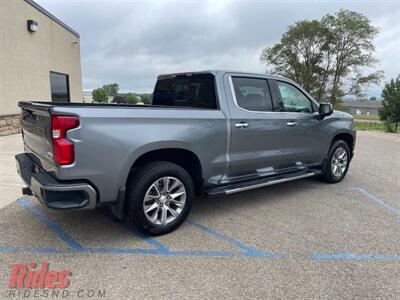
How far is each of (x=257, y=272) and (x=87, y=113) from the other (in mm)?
2176

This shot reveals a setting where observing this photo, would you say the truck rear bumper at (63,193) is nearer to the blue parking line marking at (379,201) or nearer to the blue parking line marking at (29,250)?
the blue parking line marking at (29,250)

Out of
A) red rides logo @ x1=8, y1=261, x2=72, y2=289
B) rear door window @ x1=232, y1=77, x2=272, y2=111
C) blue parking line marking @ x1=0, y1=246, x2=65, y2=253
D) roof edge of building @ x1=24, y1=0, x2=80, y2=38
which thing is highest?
roof edge of building @ x1=24, y1=0, x2=80, y2=38

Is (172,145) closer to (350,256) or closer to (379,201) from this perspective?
(350,256)

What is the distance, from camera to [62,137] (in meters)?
2.85

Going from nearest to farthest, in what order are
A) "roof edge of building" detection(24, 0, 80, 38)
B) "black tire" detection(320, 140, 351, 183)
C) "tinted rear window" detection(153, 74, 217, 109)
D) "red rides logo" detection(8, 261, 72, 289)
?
"red rides logo" detection(8, 261, 72, 289) < "tinted rear window" detection(153, 74, 217, 109) < "black tire" detection(320, 140, 351, 183) < "roof edge of building" detection(24, 0, 80, 38)

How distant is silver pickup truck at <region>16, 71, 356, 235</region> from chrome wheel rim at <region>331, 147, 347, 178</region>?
580mm

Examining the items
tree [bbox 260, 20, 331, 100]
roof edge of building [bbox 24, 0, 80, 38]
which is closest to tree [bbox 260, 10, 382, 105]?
tree [bbox 260, 20, 331, 100]

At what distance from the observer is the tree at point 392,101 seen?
99.0ft

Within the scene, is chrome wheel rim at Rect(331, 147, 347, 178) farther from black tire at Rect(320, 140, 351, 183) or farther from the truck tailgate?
the truck tailgate

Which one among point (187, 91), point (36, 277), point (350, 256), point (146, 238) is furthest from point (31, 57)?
point (350, 256)

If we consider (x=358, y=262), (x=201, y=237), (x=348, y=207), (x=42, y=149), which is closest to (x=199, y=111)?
(x=201, y=237)

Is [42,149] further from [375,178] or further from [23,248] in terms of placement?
[375,178]

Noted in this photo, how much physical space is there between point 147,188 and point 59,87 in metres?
13.4

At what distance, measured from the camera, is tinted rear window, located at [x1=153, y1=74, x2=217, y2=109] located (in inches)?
161
